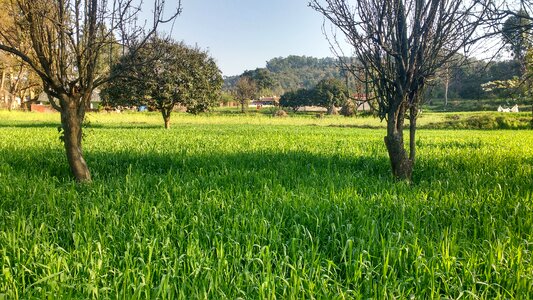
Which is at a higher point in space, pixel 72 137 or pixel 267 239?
pixel 72 137

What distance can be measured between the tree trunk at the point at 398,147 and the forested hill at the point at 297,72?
115518mm

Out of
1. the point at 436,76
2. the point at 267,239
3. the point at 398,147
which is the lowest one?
the point at 267,239

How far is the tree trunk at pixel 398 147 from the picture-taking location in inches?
264

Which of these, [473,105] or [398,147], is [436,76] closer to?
[398,147]

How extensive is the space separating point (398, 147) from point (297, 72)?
171006 mm

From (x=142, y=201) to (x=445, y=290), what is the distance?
3.79 metres

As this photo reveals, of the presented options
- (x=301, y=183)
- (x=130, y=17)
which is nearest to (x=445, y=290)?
(x=301, y=183)

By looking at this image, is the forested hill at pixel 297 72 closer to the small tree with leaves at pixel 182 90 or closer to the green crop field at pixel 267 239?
the small tree with leaves at pixel 182 90

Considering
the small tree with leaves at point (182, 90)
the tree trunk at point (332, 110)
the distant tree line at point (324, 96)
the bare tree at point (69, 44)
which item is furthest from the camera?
the distant tree line at point (324, 96)

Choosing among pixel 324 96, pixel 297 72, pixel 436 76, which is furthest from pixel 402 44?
pixel 297 72

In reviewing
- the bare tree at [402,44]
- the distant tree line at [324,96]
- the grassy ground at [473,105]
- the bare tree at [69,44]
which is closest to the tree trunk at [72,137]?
the bare tree at [69,44]

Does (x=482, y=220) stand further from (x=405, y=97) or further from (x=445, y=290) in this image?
(x=405, y=97)

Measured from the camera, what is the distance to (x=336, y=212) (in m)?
4.40

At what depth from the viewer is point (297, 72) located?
174 meters
